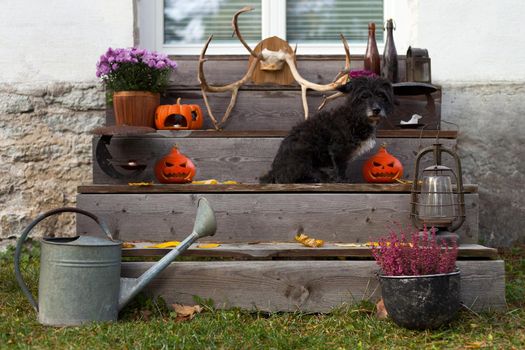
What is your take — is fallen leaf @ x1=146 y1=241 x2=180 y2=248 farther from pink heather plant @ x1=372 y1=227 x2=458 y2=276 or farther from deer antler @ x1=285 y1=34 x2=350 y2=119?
deer antler @ x1=285 y1=34 x2=350 y2=119

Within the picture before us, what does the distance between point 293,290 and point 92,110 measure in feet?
8.23

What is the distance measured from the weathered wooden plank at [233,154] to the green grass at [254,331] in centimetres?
132

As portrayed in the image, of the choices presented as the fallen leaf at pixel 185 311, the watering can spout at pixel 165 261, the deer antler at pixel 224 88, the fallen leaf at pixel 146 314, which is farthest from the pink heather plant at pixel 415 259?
the deer antler at pixel 224 88

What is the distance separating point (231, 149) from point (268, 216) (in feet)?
2.97

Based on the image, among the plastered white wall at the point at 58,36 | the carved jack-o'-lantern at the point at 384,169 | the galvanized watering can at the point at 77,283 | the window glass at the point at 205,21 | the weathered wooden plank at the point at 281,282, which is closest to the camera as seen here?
the galvanized watering can at the point at 77,283

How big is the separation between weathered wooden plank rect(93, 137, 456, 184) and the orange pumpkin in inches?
4.8

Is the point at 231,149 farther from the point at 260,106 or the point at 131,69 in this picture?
the point at 131,69

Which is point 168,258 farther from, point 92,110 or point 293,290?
point 92,110

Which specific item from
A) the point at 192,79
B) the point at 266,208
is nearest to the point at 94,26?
the point at 192,79

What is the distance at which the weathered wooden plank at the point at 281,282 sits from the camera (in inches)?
138

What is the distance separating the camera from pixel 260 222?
3.86m

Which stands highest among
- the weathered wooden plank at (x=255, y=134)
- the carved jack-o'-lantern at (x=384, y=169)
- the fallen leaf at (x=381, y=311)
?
the weathered wooden plank at (x=255, y=134)

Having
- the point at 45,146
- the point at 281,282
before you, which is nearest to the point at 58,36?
the point at 45,146

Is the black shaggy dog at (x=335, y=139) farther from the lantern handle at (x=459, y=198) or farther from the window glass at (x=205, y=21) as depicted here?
the window glass at (x=205, y=21)
